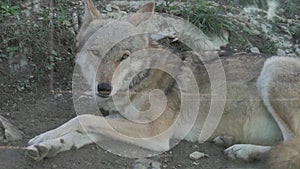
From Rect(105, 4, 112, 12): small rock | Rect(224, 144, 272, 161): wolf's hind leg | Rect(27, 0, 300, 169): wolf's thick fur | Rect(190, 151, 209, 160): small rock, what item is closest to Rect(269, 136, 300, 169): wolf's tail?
Rect(27, 0, 300, 169): wolf's thick fur

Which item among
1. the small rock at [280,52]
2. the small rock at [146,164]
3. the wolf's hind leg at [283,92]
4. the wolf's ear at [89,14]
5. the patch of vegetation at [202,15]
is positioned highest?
the wolf's ear at [89,14]

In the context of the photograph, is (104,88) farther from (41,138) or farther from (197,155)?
(197,155)

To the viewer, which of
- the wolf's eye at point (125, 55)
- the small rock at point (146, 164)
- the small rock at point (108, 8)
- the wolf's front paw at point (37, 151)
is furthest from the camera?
the small rock at point (108, 8)

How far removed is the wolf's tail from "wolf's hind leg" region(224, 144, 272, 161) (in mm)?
279

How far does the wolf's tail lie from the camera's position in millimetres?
3791

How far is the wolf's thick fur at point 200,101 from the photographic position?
13.5ft

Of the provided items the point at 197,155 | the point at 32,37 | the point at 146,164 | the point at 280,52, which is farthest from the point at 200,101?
the point at 280,52

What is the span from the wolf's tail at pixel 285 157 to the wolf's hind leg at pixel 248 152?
0.92ft

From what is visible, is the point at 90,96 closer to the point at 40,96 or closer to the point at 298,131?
the point at 40,96

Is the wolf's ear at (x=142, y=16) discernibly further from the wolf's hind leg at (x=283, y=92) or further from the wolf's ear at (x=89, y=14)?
the wolf's hind leg at (x=283, y=92)

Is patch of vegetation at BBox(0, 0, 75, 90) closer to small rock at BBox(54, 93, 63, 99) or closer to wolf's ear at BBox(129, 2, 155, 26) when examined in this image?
small rock at BBox(54, 93, 63, 99)

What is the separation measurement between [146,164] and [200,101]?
0.88 metres

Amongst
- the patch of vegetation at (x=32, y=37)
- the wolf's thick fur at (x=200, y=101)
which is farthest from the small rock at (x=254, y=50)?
the patch of vegetation at (x=32, y=37)

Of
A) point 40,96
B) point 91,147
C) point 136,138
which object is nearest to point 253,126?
point 136,138
